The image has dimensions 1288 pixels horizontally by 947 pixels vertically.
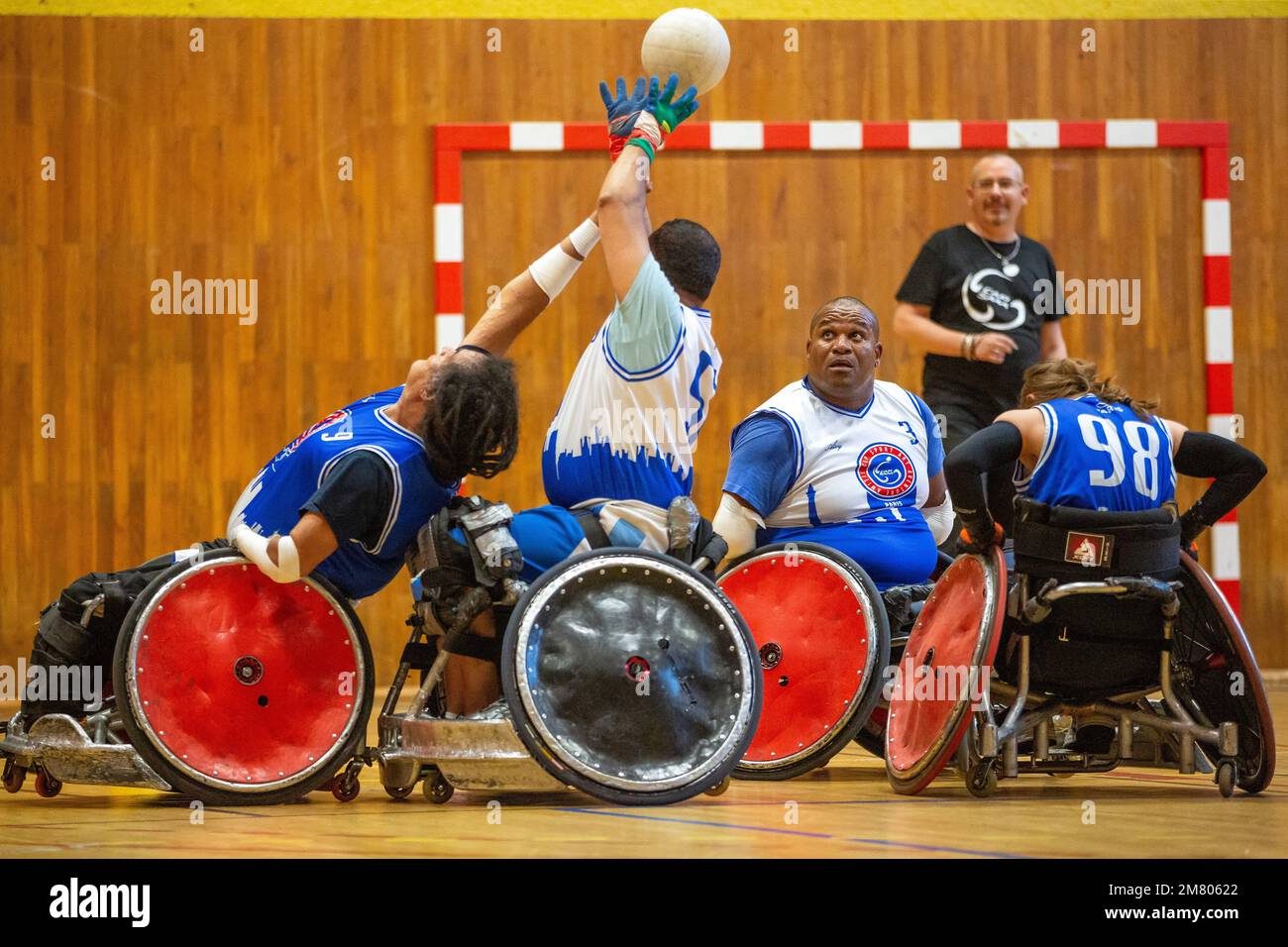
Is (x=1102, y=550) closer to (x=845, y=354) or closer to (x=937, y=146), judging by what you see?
(x=845, y=354)

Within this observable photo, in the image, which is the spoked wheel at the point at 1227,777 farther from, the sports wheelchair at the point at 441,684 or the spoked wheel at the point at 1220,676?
the sports wheelchair at the point at 441,684

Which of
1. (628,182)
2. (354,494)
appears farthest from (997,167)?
(354,494)

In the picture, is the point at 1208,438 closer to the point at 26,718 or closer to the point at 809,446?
the point at 809,446

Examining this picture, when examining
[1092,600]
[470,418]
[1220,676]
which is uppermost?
[470,418]

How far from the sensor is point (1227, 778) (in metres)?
4.10

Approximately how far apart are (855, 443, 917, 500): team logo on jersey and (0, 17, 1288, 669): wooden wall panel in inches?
115

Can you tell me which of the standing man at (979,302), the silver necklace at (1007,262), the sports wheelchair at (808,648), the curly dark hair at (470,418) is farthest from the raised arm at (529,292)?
the silver necklace at (1007,262)

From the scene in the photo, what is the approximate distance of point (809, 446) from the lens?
500 centimetres

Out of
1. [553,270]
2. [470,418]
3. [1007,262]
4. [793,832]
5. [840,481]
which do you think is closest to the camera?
[793,832]

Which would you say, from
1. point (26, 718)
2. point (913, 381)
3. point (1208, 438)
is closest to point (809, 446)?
point (1208, 438)

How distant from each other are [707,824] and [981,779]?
37.1 inches

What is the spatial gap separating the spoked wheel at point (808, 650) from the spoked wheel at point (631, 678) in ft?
2.42

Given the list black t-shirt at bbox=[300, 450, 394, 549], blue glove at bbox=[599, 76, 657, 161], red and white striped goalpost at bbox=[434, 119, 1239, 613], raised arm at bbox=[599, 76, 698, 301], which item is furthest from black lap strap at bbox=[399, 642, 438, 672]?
red and white striped goalpost at bbox=[434, 119, 1239, 613]
